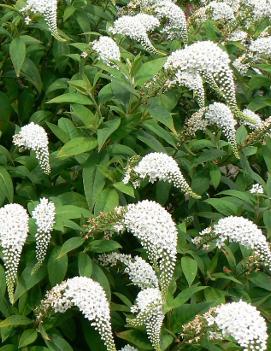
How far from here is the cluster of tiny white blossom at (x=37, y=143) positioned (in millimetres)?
3537

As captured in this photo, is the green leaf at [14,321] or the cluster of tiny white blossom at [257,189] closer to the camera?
the green leaf at [14,321]

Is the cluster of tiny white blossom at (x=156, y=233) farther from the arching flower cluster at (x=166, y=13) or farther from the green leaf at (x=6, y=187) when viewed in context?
the arching flower cluster at (x=166, y=13)

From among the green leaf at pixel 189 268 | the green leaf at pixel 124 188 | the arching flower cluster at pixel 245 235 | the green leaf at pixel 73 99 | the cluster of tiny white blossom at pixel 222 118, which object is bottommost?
the green leaf at pixel 189 268

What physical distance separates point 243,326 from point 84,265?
36.7 inches

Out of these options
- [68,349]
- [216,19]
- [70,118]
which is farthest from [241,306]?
[216,19]

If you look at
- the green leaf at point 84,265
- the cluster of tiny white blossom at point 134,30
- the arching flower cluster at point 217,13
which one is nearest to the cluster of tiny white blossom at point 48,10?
the cluster of tiny white blossom at point 134,30

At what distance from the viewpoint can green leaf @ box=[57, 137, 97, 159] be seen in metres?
3.62

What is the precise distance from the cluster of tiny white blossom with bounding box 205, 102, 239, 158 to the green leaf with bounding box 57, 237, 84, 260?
4.40 feet

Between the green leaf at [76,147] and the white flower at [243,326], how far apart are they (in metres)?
1.32

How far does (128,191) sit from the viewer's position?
349cm

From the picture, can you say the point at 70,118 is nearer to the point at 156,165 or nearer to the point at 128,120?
the point at 128,120

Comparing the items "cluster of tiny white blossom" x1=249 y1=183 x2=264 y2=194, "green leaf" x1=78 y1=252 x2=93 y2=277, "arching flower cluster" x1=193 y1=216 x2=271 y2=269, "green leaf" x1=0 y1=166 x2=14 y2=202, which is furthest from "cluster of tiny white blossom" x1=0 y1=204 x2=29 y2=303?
"cluster of tiny white blossom" x1=249 y1=183 x2=264 y2=194

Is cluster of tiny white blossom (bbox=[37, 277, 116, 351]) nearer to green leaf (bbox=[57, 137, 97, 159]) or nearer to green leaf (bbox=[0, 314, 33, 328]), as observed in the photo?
green leaf (bbox=[0, 314, 33, 328])

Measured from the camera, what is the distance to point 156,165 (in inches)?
136
